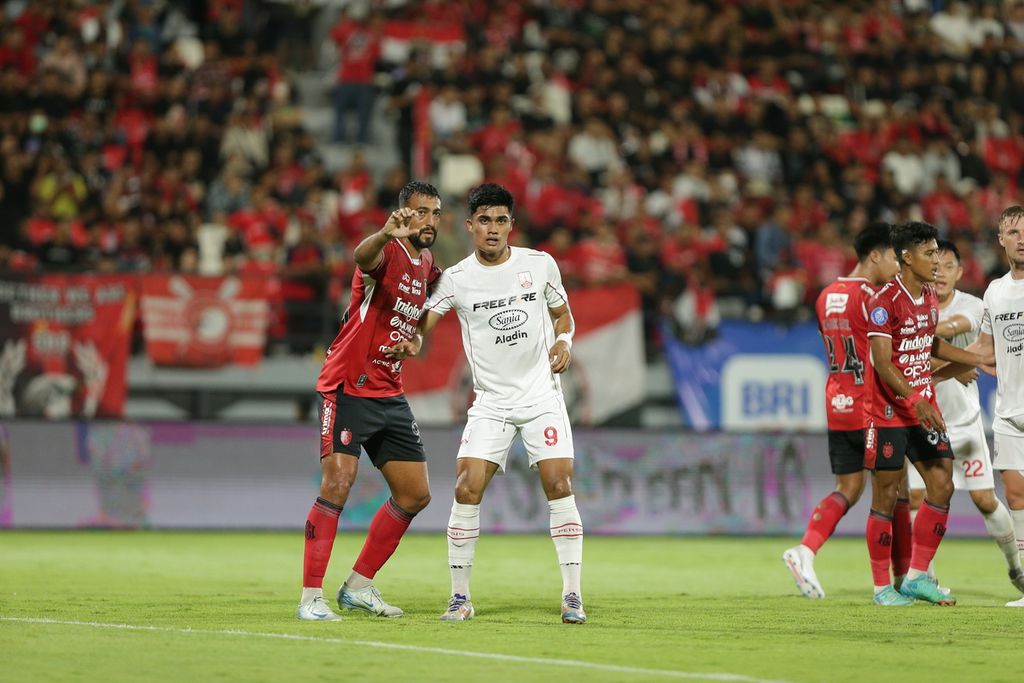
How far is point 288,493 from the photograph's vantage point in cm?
1708

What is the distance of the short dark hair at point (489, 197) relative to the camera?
8.91 metres

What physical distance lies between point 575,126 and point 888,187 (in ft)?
16.8

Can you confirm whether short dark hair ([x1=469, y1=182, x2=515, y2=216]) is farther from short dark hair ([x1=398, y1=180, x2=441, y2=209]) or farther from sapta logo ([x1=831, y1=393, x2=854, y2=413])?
sapta logo ([x1=831, y1=393, x2=854, y2=413])

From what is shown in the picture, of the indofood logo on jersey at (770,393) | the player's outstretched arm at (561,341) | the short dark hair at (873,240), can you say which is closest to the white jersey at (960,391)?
the short dark hair at (873,240)

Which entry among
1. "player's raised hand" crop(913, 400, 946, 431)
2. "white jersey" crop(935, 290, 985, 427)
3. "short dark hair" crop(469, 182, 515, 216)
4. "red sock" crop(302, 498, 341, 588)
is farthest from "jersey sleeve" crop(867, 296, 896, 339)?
"red sock" crop(302, 498, 341, 588)

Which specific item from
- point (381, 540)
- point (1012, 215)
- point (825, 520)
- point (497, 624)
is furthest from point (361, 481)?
point (1012, 215)

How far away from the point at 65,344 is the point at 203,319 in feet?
5.22

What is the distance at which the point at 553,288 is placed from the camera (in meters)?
9.13

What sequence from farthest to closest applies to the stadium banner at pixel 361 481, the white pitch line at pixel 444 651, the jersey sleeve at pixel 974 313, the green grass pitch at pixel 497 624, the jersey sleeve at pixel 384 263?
the stadium banner at pixel 361 481 < the jersey sleeve at pixel 974 313 < the jersey sleeve at pixel 384 263 < the green grass pitch at pixel 497 624 < the white pitch line at pixel 444 651

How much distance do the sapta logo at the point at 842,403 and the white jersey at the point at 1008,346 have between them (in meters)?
1.03

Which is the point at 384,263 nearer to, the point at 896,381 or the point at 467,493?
the point at 467,493

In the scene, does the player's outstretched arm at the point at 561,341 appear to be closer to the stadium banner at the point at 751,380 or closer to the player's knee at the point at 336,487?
the player's knee at the point at 336,487

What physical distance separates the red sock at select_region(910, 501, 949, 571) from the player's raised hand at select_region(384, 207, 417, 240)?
422 centimetres

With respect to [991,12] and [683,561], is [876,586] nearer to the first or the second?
[683,561]
